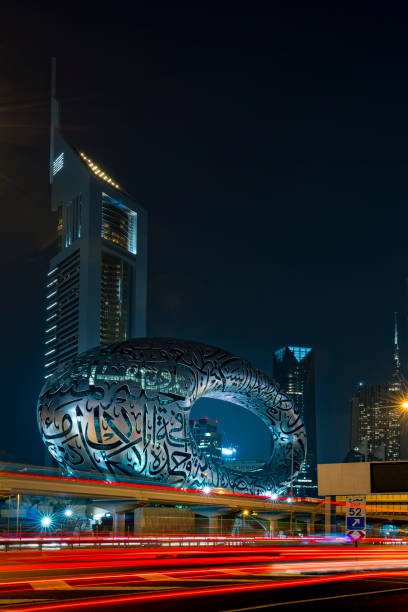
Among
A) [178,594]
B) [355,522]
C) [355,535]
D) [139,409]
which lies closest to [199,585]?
[178,594]

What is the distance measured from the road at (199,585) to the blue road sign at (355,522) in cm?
132

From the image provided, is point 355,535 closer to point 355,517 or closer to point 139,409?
point 355,517

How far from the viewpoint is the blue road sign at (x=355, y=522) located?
27453 millimetres

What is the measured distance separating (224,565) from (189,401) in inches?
1749

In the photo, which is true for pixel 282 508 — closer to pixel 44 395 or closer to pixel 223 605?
pixel 44 395

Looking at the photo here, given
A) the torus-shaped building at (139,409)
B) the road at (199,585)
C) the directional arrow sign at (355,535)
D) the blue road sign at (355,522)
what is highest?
the torus-shaped building at (139,409)

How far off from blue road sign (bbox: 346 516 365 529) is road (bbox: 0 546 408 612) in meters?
1.32

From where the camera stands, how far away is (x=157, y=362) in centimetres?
6956

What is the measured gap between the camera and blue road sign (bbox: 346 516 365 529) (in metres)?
27.5

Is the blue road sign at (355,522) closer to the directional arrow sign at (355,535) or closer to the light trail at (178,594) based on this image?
the directional arrow sign at (355,535)

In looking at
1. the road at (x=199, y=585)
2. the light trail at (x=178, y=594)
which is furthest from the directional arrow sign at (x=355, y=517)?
the light trail at (x=178, y=594)

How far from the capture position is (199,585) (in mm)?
19859

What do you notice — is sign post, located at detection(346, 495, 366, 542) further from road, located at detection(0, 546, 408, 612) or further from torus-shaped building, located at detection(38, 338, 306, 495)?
torus-shaped building, located at detection(38, 338, 306, 495)

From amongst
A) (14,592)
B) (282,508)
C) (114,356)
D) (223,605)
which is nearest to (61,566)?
(14,592)
